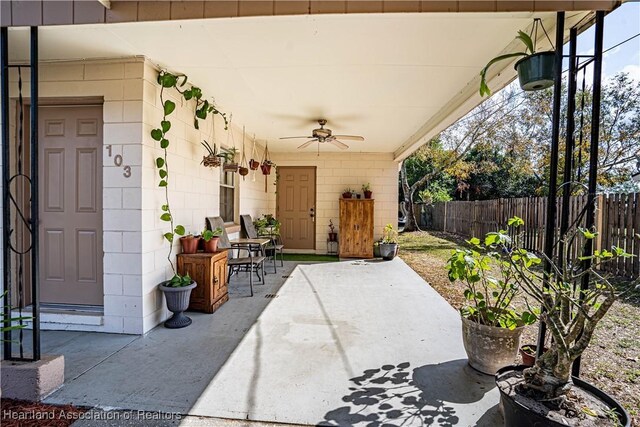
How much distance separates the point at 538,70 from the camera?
195 centimetres

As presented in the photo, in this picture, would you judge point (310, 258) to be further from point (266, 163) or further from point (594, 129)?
point (594, 129)

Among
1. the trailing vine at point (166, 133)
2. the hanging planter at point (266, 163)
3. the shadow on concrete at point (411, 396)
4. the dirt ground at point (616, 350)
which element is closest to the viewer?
the shadow on concrete at point (411, 396)

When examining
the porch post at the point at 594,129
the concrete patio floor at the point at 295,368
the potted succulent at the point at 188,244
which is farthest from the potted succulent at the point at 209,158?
the porch post at the point at 594,129

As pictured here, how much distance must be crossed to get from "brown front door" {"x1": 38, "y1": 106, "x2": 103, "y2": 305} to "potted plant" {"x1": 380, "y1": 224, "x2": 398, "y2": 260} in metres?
5.09

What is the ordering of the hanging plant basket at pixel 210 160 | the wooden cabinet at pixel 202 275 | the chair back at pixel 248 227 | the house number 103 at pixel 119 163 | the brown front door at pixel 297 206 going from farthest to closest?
the brown front door at pixel 297 206
the chair back at pixel 248 227
the hanging plant basket at pixel 210 160
the wooden cabinet at pixel 202 275
the house number 103 at pixel 119 163

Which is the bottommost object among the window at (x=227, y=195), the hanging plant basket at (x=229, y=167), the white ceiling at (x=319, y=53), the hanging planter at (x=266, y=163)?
the window at (x=227, y=195)

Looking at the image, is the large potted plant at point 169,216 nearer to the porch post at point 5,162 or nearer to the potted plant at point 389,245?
the porch post at point 5,162

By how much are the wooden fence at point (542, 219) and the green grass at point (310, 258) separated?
3.60 metres

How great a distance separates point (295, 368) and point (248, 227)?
12.3ft

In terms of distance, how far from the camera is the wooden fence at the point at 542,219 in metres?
4.71

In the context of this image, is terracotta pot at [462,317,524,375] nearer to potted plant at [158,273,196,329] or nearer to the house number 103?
potted plant at [158,273,196,329]

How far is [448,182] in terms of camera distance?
16.7m

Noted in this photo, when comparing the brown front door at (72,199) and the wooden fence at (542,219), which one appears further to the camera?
the wooden fence at (542,219)

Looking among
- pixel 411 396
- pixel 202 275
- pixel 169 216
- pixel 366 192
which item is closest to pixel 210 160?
pixel 169 216
